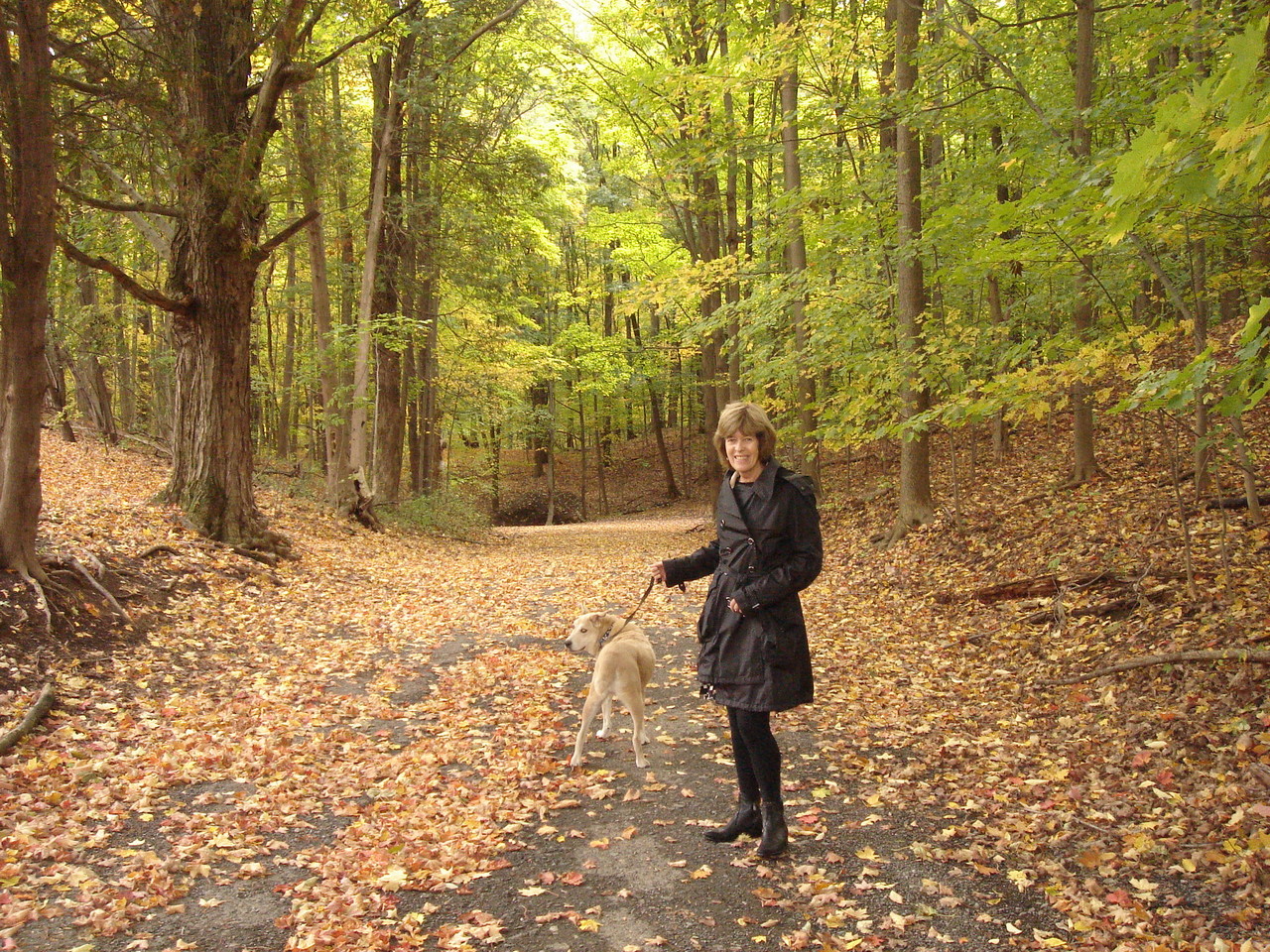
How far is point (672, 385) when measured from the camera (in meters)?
35.4

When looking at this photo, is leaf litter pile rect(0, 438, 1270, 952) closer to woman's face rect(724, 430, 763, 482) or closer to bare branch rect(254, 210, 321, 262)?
woman's face rect(724, 430, 763, 482)

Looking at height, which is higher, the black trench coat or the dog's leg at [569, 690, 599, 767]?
the black trench coat

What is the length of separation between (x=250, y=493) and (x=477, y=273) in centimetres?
930

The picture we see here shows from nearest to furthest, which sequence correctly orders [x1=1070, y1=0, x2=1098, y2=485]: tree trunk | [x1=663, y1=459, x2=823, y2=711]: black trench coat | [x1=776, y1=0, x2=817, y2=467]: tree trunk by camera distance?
[x1=663, y1=459, x2=823, y2=711]: black trench coat, [x1=1070, y1=0, x2=1098, y2=485]: tree trunk, [x1=776, y1=0, x2=817, y2=467]: tree trunk

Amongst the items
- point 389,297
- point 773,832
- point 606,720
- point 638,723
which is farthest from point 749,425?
point 389,297

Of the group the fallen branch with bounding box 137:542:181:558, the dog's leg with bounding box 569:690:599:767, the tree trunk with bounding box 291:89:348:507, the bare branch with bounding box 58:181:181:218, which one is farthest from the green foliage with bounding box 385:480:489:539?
the dog's leg with bounding box 569:690:599:767

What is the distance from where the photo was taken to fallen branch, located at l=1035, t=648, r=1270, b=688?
513cm

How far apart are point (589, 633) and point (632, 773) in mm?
930

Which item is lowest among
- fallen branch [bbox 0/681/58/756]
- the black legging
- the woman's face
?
fallen branch [bbox 0/681/58/756]

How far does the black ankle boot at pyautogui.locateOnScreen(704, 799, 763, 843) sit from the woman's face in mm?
1726

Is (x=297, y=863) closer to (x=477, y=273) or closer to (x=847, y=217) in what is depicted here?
(x=847, y=217)

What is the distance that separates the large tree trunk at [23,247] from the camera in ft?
22.1

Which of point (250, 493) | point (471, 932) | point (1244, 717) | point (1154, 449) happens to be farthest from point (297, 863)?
point (1154, 449)

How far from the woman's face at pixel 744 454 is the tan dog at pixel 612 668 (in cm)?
183
